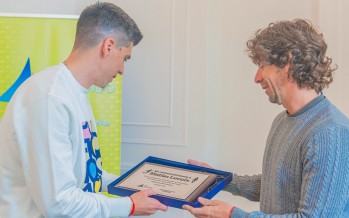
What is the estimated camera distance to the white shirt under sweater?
1.43 m

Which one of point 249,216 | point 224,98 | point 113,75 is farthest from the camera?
point 224,98

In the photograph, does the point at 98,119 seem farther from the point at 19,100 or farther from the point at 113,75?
the point at 19,100

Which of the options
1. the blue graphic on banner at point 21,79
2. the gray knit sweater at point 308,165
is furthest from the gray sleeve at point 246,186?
the blue graphic on banner at point 21,79

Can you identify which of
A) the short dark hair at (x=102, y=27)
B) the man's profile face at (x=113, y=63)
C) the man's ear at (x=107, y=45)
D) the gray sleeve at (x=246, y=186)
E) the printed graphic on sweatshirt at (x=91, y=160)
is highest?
the short dark hair at (x=102, y=27)

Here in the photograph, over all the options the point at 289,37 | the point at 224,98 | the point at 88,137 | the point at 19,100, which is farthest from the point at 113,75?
the point at 224,98

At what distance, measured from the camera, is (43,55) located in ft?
10.00

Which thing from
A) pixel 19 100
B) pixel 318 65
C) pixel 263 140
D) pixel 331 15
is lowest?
pixel 263 140

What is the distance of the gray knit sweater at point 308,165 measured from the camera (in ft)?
4.47

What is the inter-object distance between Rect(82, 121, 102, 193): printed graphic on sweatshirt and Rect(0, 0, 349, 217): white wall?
5.03 feet

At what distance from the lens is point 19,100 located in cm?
148

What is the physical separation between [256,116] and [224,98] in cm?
29

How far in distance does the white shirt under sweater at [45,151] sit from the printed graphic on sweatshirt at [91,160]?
7cm

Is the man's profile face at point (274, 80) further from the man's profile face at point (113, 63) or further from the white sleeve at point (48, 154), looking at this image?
the white sleeve at point (48, 154)

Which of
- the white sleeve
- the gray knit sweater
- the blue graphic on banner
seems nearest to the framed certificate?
the gray knit sweater
